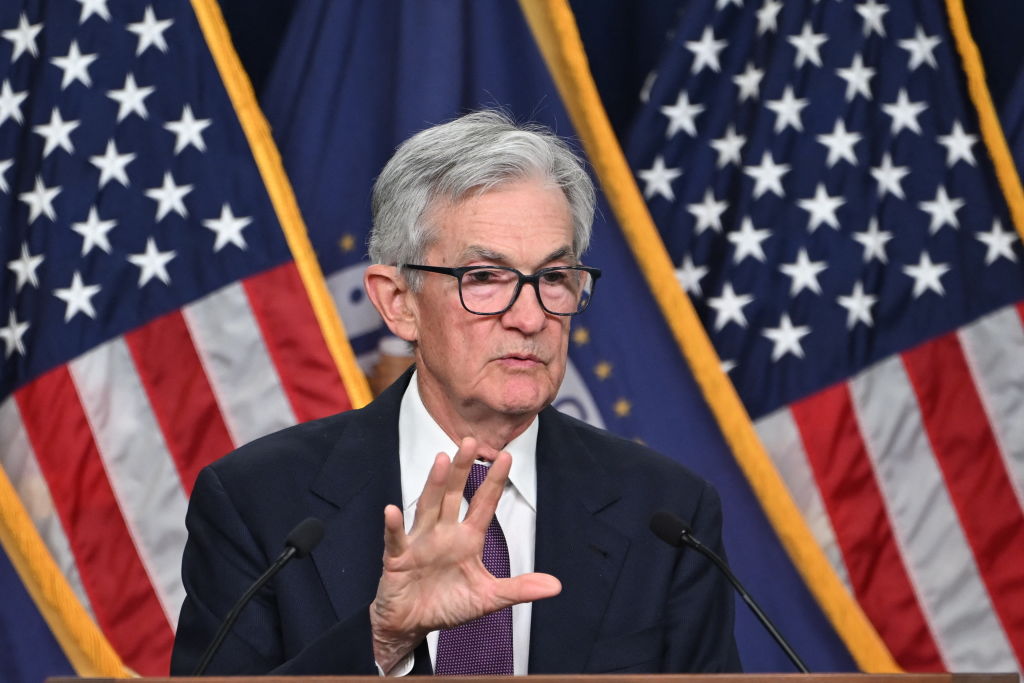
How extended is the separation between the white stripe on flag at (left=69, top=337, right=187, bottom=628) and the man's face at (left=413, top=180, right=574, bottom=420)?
4.24 feet

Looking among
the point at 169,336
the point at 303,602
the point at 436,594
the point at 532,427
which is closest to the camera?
the point at 436,594

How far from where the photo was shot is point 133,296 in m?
3.00

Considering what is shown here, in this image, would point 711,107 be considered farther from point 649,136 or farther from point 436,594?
point 436,594

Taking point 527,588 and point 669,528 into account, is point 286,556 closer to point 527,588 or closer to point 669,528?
point 527,588

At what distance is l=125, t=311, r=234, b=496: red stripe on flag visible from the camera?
117 inches

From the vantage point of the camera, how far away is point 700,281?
3.35 m

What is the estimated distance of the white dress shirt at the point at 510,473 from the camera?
1894mm

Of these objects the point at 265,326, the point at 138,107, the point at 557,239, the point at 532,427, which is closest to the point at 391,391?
the point at 532,427

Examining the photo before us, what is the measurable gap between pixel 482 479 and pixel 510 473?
68 mm

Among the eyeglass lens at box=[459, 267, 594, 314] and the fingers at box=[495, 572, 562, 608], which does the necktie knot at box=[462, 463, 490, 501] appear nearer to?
the eyeglass lens at box=[459, 267, 594, 314]

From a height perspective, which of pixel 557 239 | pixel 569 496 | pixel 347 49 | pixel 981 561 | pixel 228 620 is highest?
pixel 347 49

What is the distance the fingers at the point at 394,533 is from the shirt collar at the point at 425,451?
41cm

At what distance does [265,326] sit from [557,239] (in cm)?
138

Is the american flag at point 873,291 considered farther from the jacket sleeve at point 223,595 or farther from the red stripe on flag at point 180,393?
the jacket sleeve at point 223,595
